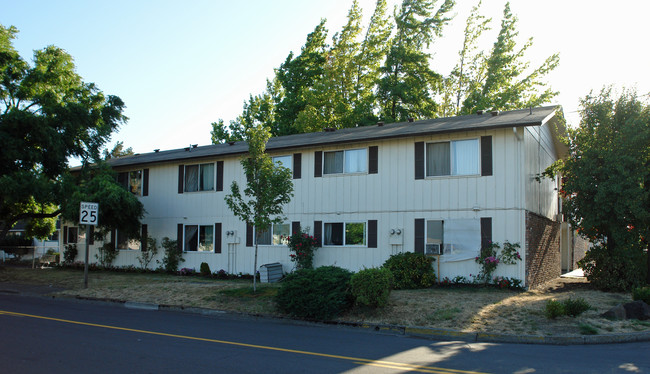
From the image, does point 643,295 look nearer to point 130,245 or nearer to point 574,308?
point 574,308

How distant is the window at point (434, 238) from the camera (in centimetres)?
1745

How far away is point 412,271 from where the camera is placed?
1684 centimetres

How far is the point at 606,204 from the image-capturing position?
15.6 meters

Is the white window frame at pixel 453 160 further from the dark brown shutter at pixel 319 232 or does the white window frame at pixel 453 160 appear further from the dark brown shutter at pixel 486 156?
the dark brown shutter at pixel 319 232

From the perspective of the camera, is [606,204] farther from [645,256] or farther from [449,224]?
[449,224]

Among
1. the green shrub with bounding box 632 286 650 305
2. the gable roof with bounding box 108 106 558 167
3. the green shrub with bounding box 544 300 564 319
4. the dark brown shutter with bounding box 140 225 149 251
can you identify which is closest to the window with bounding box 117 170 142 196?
the dark brown shutter with bounding box 140 225 149 251

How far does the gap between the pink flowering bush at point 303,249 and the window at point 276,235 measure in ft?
2.85

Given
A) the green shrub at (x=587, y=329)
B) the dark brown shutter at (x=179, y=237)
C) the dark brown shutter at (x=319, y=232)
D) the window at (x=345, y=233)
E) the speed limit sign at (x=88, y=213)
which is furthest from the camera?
the dark brown shutter at (x=179, y=237)

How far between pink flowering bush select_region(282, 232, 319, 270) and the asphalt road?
23.1ft

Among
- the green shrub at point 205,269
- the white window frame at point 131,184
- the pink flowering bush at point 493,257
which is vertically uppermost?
the white window frame at point 131,184

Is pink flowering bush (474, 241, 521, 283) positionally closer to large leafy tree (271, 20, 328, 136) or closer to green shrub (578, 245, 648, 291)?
green shrub (578, 245, 648, 291)

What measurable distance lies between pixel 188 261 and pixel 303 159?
729 centimetres

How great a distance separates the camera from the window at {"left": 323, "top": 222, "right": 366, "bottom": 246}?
19125mm

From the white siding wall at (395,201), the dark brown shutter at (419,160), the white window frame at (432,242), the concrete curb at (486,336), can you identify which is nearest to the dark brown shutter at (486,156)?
the white siding wall at (395,201)
